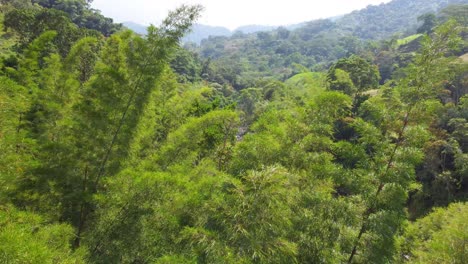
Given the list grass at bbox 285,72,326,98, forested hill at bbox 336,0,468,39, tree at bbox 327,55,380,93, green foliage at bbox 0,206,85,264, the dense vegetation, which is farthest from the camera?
forested hill at bbox 336,0,468,39

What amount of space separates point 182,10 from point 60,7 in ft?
151

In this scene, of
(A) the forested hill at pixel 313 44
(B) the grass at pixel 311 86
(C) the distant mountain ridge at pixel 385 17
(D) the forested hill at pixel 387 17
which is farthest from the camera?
(C) the distant mountain ridge at pixel 385 17

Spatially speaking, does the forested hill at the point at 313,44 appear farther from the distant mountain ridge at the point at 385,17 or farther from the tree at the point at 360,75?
the tree at the point at 360,75

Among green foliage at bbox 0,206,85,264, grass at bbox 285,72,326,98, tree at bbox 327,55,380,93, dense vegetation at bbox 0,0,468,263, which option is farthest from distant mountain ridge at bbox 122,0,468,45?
green foliage at bbox 0,206,85,264

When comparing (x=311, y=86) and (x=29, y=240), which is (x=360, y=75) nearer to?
(x=311, y=86)

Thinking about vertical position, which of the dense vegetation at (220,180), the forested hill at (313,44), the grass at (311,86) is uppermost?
the dense vegetation at (220,180)

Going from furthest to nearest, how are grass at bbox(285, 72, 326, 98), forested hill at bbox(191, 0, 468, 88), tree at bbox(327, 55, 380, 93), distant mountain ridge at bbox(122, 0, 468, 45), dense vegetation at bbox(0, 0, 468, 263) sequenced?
distant mountain ridge at bbox(122, 0, 468, 45) < forested hill at bbox(191, 0, 468, 88) < tree at bbox(327, 55, 380, 93) < grass at bbox(285, 72, 326, 98) < dense vegetation at bbox(0, 0, 468, 263)

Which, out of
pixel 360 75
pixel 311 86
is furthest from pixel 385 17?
pixel 311 86

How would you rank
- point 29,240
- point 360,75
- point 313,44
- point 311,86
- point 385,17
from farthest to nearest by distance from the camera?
point 385,17 < point 313,44 < point 360,75 < point 311,86 < point 29,240

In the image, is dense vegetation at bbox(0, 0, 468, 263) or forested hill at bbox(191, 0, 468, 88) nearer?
dense vegetation at bbox(0, 0, 468, 263)

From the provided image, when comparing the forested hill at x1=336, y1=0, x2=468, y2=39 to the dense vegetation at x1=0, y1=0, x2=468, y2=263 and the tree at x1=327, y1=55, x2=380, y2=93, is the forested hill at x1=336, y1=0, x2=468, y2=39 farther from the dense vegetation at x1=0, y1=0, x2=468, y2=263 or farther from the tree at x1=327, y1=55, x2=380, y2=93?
the dense vegetation at x1=0, y1=0, x2=468, y2=263

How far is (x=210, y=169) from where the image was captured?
28.4 ft

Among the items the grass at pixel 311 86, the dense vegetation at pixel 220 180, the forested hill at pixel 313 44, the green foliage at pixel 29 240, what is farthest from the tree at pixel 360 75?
the forested hill at pixel 313 44

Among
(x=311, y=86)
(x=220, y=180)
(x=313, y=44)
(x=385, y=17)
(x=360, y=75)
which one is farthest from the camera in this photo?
(x=385, y=17)
